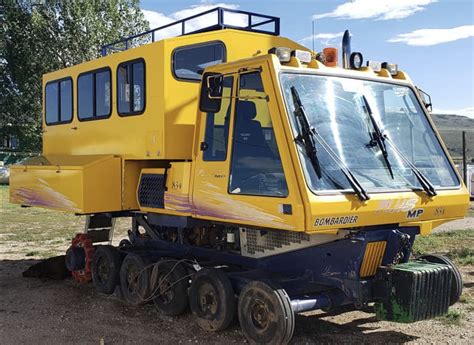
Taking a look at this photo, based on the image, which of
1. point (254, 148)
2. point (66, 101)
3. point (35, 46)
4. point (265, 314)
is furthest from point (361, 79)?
point (35, 46)

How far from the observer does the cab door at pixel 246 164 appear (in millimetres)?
5602

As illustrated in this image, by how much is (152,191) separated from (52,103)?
3469 millimetres

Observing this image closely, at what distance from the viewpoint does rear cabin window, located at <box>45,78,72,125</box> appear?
31.0ft

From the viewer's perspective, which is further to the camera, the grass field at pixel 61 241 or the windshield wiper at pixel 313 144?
the grass field at pixel 61 241

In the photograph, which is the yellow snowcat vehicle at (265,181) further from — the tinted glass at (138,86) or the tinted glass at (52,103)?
the tinted glass at (52,103)

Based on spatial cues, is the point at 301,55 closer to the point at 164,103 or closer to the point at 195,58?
the point at 195,58

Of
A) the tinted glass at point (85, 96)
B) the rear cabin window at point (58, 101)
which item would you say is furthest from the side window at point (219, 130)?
the rear cabin window at point (58, 101)

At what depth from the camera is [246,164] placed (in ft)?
19.9

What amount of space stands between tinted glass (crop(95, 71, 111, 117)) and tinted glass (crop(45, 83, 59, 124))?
1.49 meters

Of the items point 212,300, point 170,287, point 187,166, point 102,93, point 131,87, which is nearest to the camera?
point 212,300

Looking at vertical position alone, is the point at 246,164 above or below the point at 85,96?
below

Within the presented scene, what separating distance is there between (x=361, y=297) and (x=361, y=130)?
1691 mm

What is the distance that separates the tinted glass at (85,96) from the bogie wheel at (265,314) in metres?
4.08

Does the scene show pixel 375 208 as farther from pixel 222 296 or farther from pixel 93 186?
pixel 93 186
